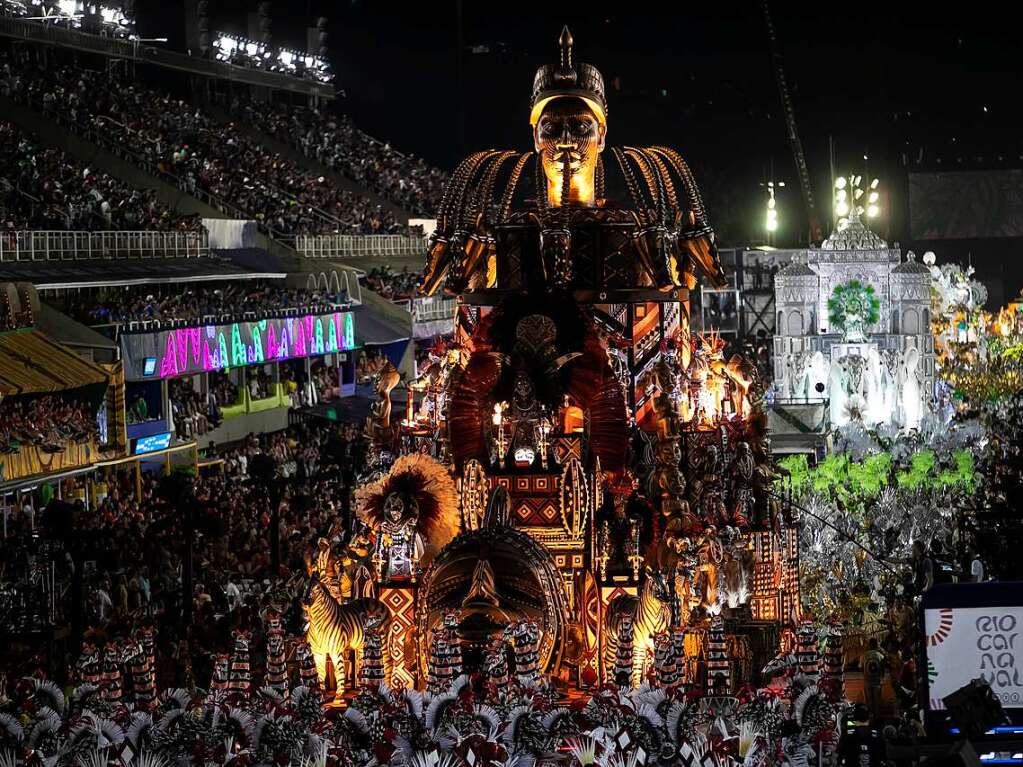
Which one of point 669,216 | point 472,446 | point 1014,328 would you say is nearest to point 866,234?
point 1014,328

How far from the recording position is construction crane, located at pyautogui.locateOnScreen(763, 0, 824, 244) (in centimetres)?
5919

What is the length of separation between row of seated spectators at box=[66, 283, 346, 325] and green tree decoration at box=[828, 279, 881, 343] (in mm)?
11481

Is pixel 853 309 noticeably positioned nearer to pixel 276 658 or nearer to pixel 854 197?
pixel 854 197

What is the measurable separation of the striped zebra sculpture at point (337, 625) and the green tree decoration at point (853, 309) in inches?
1129

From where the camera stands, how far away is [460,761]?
475 inches

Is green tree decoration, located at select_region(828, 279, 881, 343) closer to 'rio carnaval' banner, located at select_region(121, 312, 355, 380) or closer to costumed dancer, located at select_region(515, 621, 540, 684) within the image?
'rio carnaval' banner, located at select_region(121, 312, 355, 380)

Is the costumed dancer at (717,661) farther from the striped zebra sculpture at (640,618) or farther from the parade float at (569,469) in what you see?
the striped zebra sculpture at (640,618)

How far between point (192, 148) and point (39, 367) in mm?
22518

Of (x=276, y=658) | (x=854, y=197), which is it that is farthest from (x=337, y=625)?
(x=854, y=197)

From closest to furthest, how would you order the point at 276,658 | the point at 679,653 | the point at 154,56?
the point at 679,653 < the point at 276,658 < the point at 154,56

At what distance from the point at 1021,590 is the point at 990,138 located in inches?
2089

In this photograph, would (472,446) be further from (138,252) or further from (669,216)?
(138,252)

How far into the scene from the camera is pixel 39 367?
89.1 ft

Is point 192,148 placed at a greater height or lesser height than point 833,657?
greater
